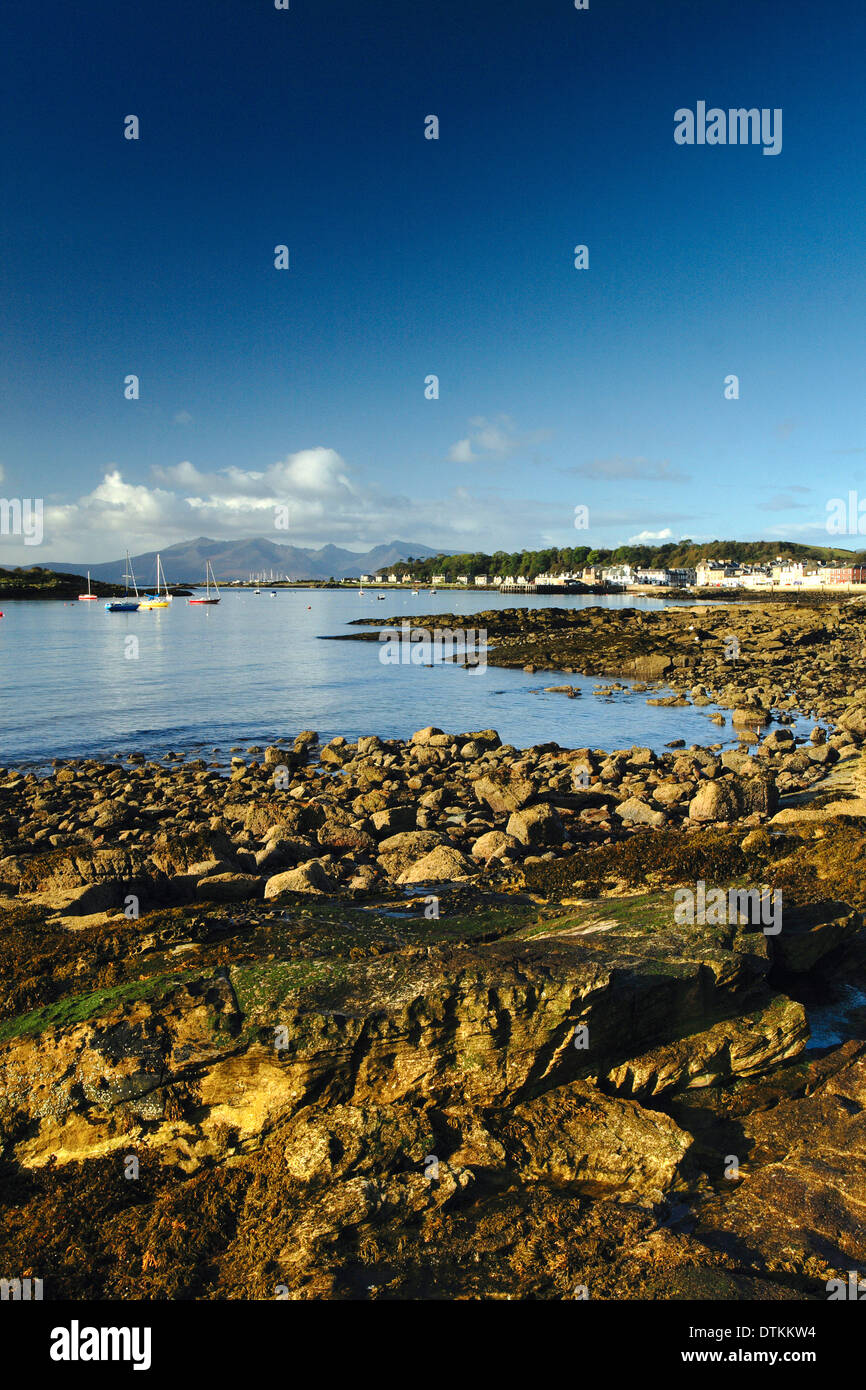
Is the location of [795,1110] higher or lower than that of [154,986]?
lower

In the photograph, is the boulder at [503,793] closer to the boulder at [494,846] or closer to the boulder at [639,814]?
the boulder at [639,814]

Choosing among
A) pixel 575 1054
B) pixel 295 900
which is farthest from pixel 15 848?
pixel 575 1054

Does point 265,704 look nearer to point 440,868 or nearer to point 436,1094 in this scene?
point 440,868

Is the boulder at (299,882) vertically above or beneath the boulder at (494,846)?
above

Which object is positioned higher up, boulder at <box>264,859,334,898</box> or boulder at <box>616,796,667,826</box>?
boulder at <box>264,859,334,898</box>

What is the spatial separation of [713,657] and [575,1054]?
5967 centimetres

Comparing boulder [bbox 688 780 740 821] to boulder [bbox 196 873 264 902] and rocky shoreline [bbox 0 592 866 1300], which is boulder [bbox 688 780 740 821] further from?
boulder [bbox 196 873 264 902]

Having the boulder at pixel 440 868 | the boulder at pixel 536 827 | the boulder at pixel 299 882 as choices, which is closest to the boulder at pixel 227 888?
the boulder at pixel 299 882

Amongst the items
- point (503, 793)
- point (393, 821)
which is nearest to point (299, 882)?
point (393, 821)

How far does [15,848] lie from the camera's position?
17.0 metres

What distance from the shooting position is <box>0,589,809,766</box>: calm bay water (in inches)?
1283

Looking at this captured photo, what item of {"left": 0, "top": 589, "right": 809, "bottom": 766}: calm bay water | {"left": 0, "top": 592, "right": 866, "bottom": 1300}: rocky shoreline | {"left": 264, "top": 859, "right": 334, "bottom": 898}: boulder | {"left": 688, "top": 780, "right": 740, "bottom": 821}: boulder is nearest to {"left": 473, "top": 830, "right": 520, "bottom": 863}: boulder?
{"left": 0, "top": 592, "right": 866, "bottom": 1300}: rocky shoreline

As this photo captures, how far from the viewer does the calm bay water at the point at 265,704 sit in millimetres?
32594
